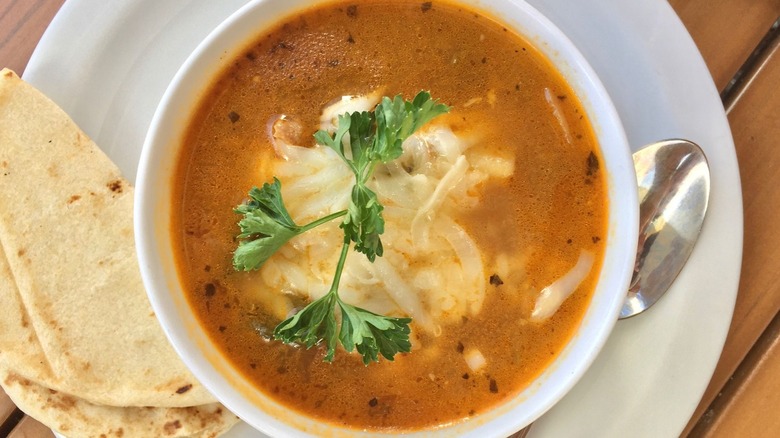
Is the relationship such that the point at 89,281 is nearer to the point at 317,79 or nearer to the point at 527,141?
the point at 317,79

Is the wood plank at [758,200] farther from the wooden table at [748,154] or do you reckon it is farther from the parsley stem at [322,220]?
the parsley stem at [322,220]

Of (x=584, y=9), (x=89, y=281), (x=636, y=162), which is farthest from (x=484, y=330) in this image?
(x=89, y=281)

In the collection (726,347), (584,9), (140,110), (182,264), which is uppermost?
(584,9)

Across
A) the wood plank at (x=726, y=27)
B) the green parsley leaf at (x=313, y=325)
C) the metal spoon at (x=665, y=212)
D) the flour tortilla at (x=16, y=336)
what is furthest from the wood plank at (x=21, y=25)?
the wood plank at (x=726, y=27)

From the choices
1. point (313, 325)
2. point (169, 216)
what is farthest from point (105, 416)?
point (313, 325)

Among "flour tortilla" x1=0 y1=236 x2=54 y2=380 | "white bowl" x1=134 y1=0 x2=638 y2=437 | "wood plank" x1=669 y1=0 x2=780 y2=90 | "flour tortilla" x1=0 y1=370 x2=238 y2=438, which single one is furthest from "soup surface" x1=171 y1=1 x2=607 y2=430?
"wood plank" x1=669 y1=0 x2=780 y2=90

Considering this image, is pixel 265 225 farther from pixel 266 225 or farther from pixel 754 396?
pixel 754 396

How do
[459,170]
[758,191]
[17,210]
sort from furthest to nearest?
[758,191], [17,210], [459,170]
